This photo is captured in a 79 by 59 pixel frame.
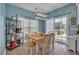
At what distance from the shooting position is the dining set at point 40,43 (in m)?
1.70

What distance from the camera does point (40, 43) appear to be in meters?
1.73

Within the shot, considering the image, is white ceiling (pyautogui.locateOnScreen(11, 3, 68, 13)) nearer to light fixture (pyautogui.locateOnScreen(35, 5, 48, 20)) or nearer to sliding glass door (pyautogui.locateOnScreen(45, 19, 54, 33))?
light fixture (pyautogui.locateOnScreen(35, 5, 48, 20))

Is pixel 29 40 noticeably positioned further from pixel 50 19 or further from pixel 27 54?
pixel 50 19

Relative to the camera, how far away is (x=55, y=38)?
5.63 feet

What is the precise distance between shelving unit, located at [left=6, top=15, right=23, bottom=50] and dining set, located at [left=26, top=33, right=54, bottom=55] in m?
0.16

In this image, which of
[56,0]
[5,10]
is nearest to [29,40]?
[5,10]

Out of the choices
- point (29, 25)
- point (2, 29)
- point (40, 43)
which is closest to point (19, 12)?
point (29, 25)

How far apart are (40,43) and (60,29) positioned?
381mm

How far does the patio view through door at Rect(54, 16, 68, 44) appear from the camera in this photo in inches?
66.9

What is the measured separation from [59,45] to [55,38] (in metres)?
0.12

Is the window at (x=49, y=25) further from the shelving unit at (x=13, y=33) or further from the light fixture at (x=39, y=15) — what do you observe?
the shelving unit at (x=13, y=33)

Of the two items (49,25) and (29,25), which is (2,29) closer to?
(29,25)

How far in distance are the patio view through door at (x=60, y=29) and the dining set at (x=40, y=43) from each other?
0.30 ft

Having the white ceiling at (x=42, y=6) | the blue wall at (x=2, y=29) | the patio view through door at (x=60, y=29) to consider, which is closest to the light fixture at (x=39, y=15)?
the white ceiling at (x=42, y=6)
